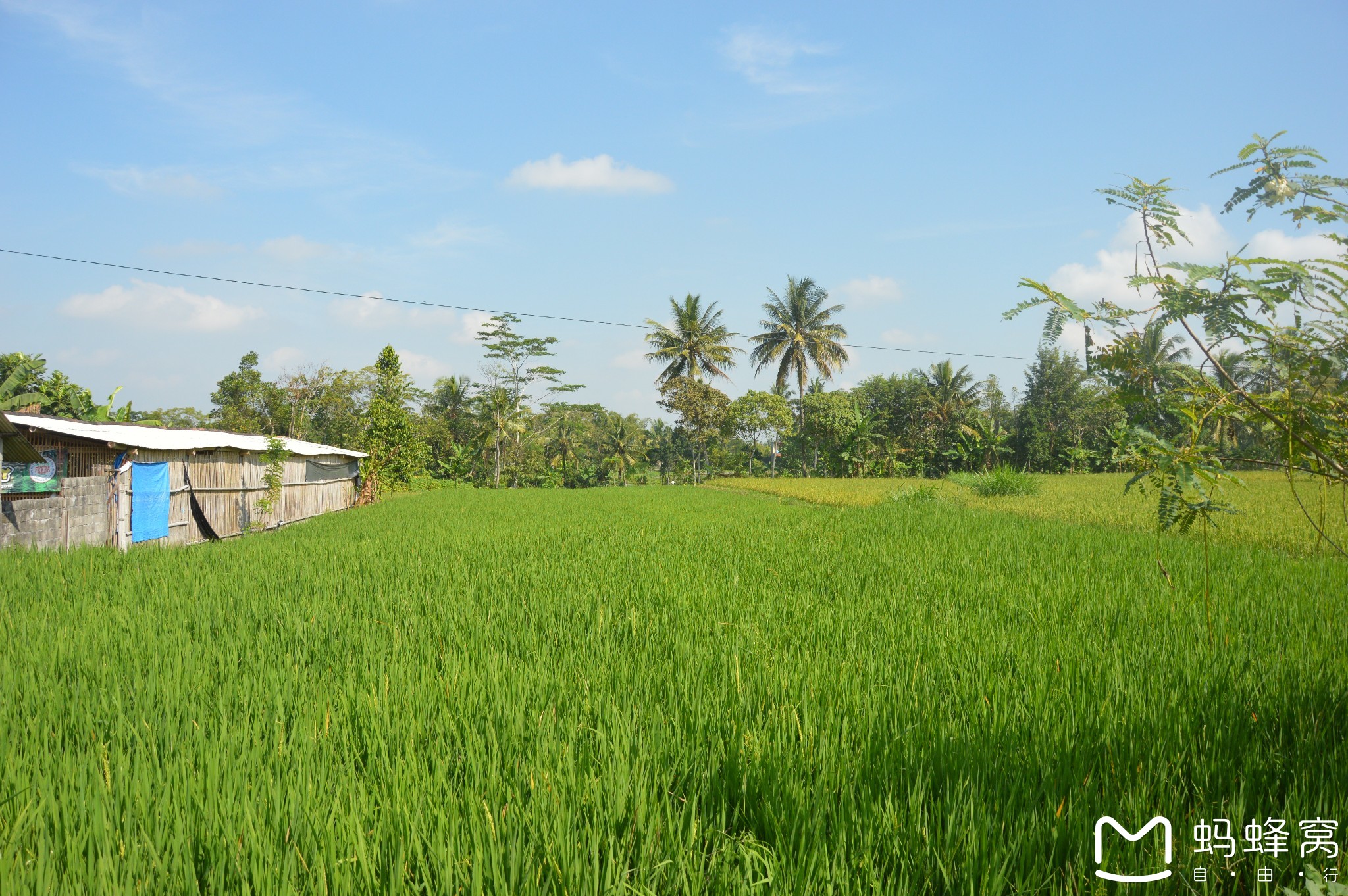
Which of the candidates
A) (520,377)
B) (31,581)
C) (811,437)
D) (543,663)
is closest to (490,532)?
(31,581)

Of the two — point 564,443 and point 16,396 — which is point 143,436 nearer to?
point 16,396

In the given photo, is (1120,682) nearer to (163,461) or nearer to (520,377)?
(163,461)

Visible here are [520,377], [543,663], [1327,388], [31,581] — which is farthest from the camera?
[520,377]

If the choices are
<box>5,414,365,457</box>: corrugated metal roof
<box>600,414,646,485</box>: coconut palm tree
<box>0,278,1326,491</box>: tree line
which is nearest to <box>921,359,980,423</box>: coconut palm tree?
<box>0,278,1326,491</box>: tree line

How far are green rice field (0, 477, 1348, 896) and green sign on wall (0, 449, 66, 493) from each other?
7.36 meters

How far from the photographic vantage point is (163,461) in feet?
31.4

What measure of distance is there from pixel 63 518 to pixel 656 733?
28.5 ft

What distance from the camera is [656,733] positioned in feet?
6.61

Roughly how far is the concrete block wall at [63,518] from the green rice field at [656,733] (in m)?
3.21

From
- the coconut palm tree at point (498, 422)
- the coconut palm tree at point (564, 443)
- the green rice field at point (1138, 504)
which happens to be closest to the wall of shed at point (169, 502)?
the green rice field at point (1138, 504)

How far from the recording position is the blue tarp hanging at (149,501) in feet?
28.2

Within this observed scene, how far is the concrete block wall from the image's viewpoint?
6.93 m

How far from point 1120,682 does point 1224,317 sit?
146cm

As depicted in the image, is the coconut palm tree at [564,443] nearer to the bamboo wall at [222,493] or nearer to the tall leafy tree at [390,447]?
the tall leafy tree at [390,447]
